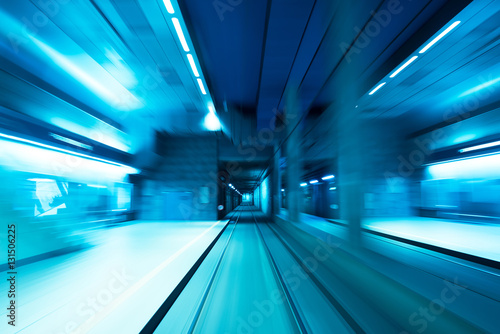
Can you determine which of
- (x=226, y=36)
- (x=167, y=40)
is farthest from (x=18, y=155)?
(x=226, y=36)

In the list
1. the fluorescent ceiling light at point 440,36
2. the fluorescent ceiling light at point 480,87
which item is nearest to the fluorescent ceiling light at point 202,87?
the fluorescent ceiling light at point 440,36

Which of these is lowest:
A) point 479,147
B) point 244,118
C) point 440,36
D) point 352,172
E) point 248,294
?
point 248,294

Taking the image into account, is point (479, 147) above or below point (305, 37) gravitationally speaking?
below

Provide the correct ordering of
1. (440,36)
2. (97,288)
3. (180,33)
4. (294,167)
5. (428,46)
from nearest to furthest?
(97,288) → (440,36) → (180,33) → (428,46) → (294,167)

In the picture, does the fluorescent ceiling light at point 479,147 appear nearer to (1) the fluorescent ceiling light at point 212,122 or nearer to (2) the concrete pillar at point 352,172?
(2) the concrete pillar at point 352,172

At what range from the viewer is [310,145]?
Answer: 12.7 m

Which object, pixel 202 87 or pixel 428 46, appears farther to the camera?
pixel 202 87

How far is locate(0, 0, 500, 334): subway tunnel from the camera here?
9.39 ft

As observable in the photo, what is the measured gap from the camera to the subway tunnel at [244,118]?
2862 mm

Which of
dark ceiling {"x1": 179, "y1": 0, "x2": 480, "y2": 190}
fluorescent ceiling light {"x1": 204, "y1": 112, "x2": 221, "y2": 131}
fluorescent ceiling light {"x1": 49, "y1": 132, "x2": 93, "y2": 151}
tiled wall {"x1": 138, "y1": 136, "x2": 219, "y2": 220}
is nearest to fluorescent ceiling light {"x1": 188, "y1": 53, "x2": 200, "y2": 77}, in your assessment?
dark ceiling {"x1": 179, "y1": 0, "x2": 480, "y2": 190}

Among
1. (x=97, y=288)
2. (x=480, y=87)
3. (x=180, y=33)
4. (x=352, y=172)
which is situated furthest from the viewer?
(x=480, y=87)

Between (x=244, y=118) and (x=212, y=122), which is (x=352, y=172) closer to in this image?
(x=244, y=118)

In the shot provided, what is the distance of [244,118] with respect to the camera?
10.1 metres

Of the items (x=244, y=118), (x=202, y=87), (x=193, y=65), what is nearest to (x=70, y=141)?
(x=202, y=87)
